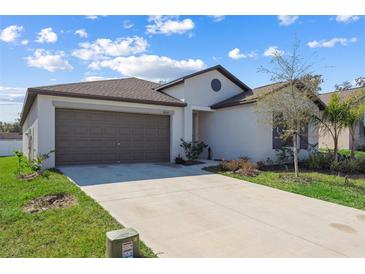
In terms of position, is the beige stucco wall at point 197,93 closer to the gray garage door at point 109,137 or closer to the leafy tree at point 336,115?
the gray garage door at point 109,137

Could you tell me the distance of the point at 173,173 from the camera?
34.1 ft

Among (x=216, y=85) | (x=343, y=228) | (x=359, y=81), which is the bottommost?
(x=343, y=228)

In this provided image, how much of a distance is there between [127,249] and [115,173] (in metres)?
6.67

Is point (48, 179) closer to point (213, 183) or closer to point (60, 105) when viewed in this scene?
point (60, 105)

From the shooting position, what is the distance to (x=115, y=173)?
32.6 ft

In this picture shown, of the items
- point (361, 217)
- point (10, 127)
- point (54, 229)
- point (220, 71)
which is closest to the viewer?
point (54, 229)

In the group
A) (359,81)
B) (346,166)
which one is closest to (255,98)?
(346,166)

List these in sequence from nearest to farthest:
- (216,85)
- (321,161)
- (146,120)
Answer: (321,161), (146,120), (216,85)

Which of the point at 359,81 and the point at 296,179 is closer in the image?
the point at 296,179

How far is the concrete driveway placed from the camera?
3.98 meters

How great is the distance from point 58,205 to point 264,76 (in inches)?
351

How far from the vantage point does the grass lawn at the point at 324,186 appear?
6.92 m

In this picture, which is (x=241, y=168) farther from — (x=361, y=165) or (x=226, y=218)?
(x=226, y=218)
